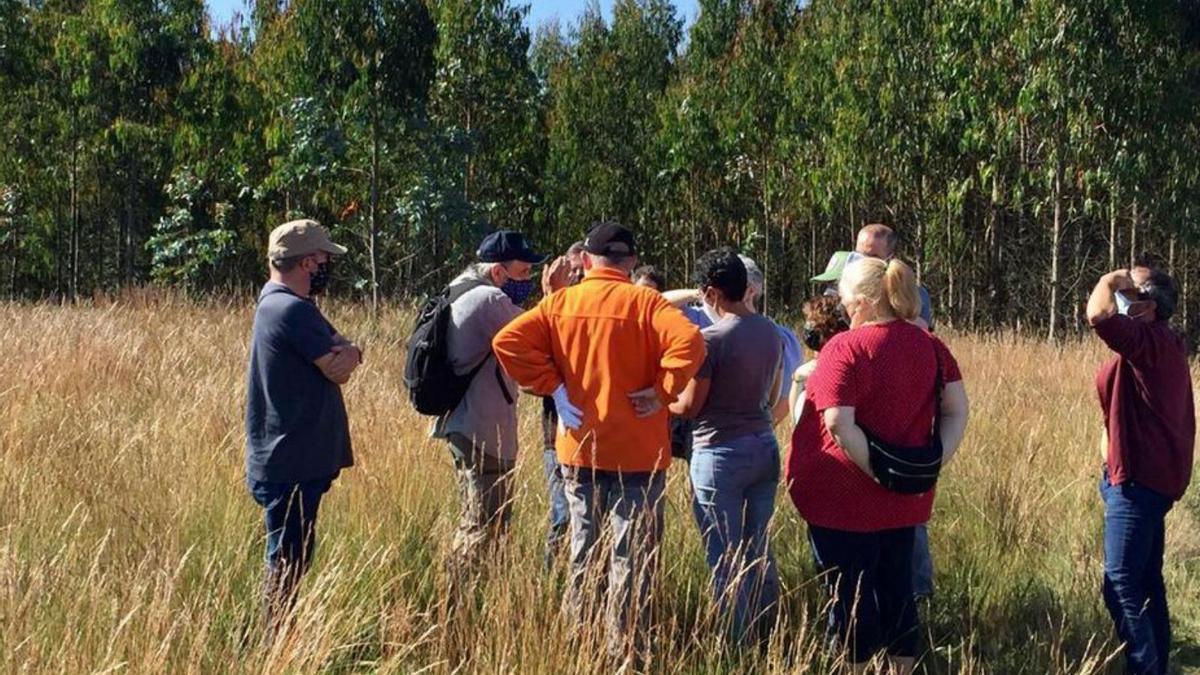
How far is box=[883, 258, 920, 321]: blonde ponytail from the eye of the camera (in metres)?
3.72

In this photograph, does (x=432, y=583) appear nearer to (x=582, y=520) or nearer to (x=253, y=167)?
(x=582, y=520)

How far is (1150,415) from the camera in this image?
169 inches

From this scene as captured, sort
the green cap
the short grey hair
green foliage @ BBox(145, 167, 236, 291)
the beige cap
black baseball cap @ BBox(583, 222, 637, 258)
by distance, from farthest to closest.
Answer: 1. green foliage @ BBox(145, 167, 236, 291)
2. the green cap
3. the short grey hair
4. black baseball cap @ BBox(583, 222, 637, 258)
5. the beige cap

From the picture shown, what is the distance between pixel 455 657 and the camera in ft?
11.9

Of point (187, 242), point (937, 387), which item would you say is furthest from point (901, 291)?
point (187, 242)

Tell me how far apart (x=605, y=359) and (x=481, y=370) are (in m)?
0.87

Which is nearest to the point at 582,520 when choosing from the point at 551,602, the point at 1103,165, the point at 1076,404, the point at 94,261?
the point at 551,602

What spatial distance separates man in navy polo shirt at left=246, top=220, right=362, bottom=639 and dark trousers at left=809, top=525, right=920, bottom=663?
181 centimetres

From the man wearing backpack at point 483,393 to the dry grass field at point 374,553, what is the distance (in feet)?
0.73

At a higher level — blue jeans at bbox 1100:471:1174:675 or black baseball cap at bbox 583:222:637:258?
black baseball cap at bbox 583:222:637:258

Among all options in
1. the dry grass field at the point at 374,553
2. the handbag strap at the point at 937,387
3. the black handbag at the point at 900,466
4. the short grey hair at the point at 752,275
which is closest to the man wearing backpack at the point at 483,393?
the dry grass field at the point at 374,553

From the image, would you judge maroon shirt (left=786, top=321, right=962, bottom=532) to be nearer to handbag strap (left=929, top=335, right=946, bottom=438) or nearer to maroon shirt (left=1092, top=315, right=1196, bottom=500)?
handbag strap (left=929, top=335, right=946, bottom=438)

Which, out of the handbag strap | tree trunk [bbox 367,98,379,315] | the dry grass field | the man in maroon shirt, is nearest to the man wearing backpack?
the dry grass field

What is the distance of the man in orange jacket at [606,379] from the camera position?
4027mm
